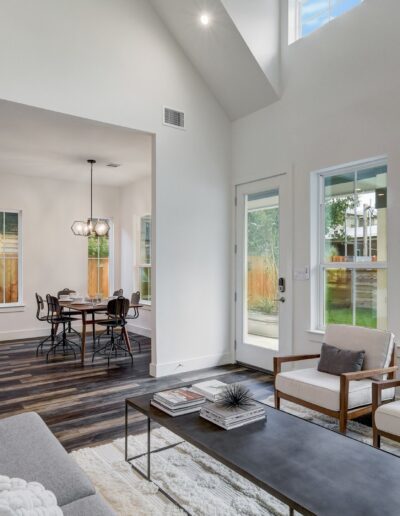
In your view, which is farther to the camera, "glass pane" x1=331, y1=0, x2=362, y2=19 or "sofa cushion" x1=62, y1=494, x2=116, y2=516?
"glass pane" x1=331, y1=0, x2=362, y2=19

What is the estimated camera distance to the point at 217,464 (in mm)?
2682

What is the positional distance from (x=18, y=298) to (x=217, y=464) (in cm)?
599

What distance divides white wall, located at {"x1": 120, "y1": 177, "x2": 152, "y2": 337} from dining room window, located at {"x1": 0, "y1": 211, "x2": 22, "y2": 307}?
203 centimetres

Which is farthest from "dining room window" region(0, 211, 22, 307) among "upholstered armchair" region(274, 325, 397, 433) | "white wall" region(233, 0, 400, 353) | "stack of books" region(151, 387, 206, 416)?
"stack of books" region(151, 387, 206, 416)

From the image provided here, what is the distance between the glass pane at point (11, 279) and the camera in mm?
7480

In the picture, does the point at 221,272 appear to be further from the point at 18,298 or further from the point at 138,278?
the point at 18,298

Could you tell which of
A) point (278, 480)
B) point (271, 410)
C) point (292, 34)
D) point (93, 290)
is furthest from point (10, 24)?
point (93, 290)

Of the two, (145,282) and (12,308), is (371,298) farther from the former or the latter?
(12,308)

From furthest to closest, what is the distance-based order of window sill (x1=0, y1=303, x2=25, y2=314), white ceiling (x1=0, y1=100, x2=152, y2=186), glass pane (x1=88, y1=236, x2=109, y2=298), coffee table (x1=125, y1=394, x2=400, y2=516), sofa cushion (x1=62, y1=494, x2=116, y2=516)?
1. glass pane (x1=88, y1=236, x2=109, y2=298)
2. window sill (x1=0, y1=303, x2=25, y2=314)
3. white ceiling (x1=0, y1=100, x2=152, y2=186)
4. coffee table (x1=125, y1=394, x2=400, y2=516)
5. sofa cushion (x1=62, y1=494, x2=116, y2=516)

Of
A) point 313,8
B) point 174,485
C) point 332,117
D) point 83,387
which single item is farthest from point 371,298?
point 313,8

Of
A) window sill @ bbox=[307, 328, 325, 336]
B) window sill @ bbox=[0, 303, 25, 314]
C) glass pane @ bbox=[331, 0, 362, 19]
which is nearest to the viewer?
glass pane @ bbox=[331, 0, 362, 19]

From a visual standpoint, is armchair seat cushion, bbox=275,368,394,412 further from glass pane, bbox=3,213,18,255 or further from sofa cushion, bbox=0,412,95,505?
glass pane, bbox=3,213,18,255

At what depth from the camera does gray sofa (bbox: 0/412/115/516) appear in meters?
1.48

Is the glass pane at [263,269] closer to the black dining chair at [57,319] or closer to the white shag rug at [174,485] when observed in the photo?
the white shag rug at [174,485]
